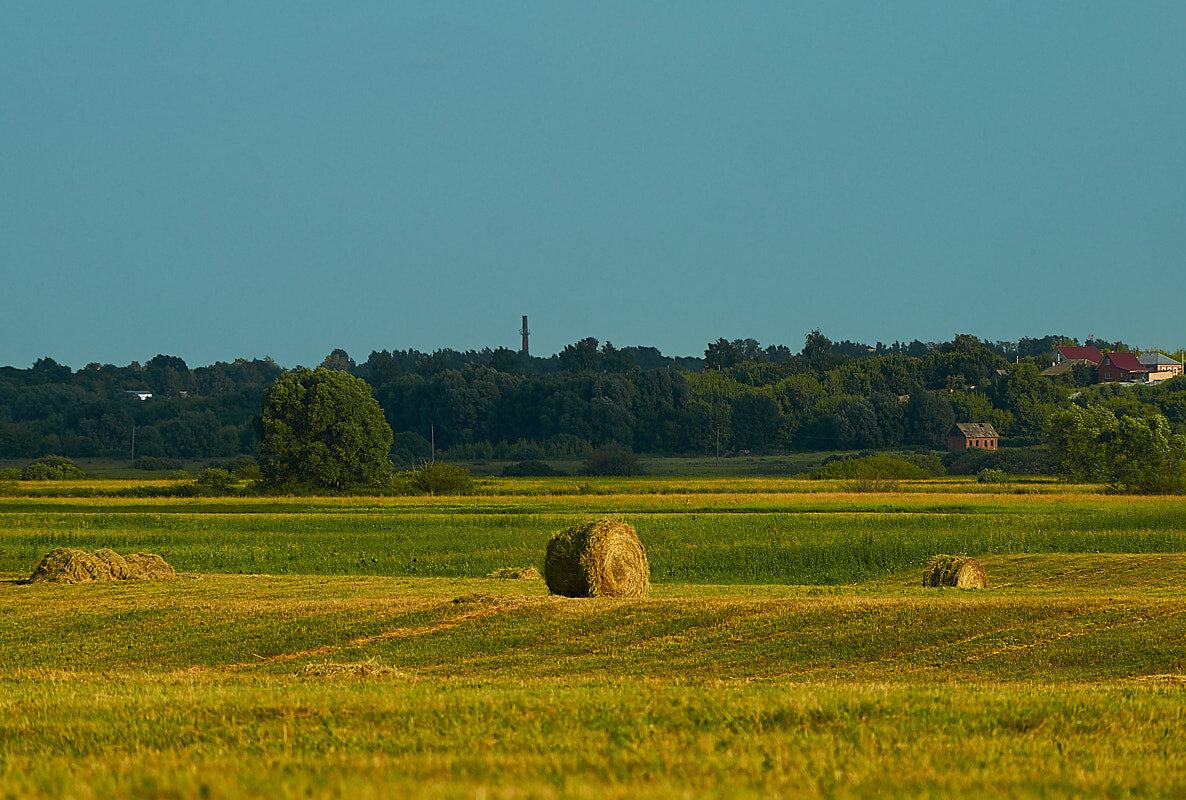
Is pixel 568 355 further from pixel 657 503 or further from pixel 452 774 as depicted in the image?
pixel 452 774

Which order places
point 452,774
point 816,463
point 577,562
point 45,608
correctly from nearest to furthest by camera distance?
point 452,774 < point 45,608 < point 577,562 < point 816,463

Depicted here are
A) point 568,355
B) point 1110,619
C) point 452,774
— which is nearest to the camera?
point 452,774

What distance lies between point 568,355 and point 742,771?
18219 cm

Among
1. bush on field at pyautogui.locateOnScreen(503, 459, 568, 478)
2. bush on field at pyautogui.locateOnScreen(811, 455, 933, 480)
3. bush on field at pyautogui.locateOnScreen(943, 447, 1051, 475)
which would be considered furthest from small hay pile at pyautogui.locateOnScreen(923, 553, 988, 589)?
bush on field at pyautogui.locateOnScreen(503, 459, 568, 478)

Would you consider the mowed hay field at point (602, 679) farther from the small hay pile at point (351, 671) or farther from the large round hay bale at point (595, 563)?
the large round hay bale at point (595, 563)

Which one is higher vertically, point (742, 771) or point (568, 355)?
point (568, 355)

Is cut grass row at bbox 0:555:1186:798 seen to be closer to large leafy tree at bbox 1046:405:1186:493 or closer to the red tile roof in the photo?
large leafy tree at bbox 1046:405:1186:493

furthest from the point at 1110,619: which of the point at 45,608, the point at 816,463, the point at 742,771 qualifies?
the point at 816,463

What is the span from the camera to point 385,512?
56.0 m

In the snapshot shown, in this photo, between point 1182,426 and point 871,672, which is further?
point 1182,426

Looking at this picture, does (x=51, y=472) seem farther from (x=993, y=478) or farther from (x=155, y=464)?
(x=993, y=478)

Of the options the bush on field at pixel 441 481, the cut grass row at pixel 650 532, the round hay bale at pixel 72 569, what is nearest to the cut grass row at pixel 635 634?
the round hay bale at pixel 72 569

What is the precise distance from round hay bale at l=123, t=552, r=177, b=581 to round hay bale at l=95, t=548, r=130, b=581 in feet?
0.35

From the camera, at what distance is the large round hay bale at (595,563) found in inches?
870
